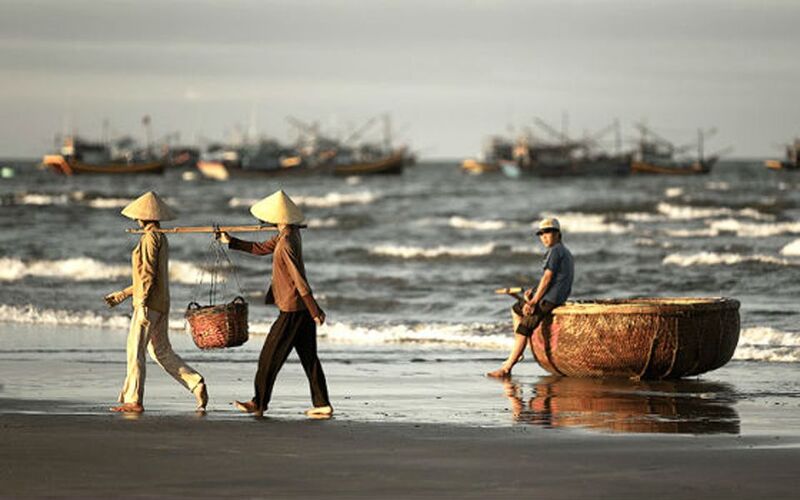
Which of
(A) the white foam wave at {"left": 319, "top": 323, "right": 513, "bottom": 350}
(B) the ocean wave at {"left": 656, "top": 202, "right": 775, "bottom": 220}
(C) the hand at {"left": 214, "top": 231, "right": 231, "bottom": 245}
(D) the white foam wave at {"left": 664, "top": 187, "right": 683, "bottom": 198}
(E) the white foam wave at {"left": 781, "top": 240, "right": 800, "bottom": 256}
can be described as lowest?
(A) the white foam wave at {"left": 319, "top": 323, "right": 513, "bottom": 350}

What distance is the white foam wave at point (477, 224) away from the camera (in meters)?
51.5

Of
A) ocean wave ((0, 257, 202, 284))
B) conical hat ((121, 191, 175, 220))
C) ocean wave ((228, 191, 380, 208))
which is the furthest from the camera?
ocean wave ((228, 191, 380, 208))

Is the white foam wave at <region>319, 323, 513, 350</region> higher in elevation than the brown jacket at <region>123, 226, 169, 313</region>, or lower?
lower

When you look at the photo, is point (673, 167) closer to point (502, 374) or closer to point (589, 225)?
point (589, 225)

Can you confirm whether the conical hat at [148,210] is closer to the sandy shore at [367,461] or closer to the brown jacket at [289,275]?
the brown jacket at [289,275]

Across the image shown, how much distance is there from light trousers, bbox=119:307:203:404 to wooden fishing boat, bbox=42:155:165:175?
124 metres

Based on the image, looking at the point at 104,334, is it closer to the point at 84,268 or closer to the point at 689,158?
the point at 84,268

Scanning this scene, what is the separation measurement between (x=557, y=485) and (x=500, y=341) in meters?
9.88

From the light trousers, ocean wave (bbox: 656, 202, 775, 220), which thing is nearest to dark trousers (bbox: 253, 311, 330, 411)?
the light trousers

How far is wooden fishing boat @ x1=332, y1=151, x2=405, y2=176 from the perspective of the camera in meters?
136

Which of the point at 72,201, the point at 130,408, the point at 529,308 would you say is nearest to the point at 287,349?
the point at 130,408

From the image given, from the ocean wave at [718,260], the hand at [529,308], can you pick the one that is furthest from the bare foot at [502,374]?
the ocean wave at [718,260]

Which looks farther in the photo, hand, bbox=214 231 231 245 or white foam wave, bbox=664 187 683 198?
white foam wave, bbox=664 187 683 198

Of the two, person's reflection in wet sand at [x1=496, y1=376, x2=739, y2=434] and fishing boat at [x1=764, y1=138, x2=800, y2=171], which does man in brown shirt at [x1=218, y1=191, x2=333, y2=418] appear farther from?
fishing boat at [x1=764, y1=138, x2=800, y2=171]
